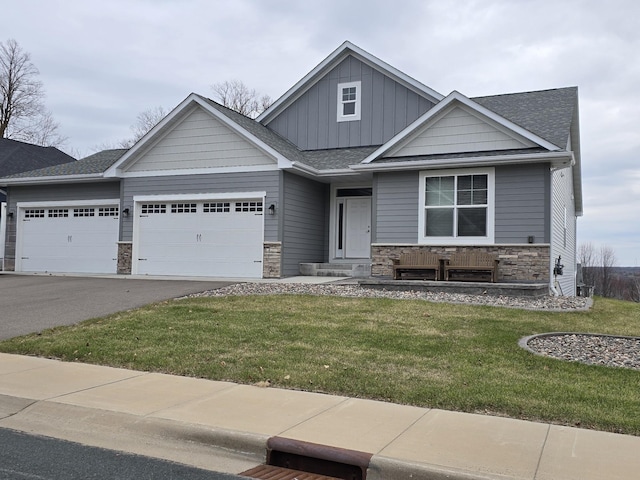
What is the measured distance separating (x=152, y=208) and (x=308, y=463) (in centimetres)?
1519

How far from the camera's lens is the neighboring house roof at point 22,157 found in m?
27.3

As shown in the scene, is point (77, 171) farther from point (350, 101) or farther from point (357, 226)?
point (357, 226)

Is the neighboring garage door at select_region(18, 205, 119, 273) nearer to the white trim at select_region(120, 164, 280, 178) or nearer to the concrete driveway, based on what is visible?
the white trim at select_region(120, 164, 280, 178)

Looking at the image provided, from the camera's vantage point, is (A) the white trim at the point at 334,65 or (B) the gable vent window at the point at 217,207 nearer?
(B) the gable vent window at the point at 217,207

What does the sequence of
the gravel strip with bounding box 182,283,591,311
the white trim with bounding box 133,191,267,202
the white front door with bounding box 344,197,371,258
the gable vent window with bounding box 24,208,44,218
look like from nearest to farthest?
the gravel strip with bounding box 182,283,591,311 → the white trim with bounding box 133,191,267,202 → the white front door with bounding box 344,197,371,258 → the gable vent window with bounding box 24,208,44,218

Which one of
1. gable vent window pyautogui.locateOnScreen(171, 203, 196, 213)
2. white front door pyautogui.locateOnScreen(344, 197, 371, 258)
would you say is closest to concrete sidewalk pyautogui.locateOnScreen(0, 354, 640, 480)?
gable vent window pyautogui.locateOnScreen(171, 203, 196, 213)

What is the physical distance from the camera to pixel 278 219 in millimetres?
16750

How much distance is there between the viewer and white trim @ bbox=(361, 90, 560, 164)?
46.4 feet

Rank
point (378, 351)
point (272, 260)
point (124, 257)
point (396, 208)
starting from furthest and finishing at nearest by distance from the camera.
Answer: point (124, 257) → point (272, 260) → point (396, 208) → point (378, 351)

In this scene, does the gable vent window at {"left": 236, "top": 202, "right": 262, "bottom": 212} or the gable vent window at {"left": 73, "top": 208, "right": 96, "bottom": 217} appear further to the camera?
the gable vent window at {"left": 73, "top": 208, "right": 96, "bottom": 217}

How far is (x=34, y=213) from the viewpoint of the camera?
69.5 ft

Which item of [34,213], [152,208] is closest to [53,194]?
[34,213]

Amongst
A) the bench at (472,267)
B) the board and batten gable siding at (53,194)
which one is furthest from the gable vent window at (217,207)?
the bench at (472,267)

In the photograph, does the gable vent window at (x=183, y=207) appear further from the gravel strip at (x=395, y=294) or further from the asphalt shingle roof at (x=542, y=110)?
the asphalt shingle roof at (x=542, y=110)
